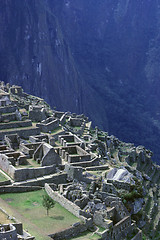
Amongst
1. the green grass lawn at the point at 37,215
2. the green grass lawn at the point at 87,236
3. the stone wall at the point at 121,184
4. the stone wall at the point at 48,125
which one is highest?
the stone wall at the point at 48,125

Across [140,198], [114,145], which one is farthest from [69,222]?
[114,145]

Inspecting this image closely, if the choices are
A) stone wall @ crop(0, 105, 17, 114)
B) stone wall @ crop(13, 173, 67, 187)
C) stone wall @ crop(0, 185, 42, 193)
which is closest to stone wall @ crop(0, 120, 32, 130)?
stone wall @ crop(0, 105, 17, 114)

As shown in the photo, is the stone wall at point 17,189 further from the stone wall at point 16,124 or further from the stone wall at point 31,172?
the stone wall at point 16,124

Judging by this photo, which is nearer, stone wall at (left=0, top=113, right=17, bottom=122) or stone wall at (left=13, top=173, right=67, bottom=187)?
stone wall at (left=13, top=173, right=67, bottom=187)

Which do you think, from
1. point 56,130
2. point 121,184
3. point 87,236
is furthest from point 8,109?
point 87,236

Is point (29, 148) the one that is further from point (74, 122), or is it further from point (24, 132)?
point (74, 122)

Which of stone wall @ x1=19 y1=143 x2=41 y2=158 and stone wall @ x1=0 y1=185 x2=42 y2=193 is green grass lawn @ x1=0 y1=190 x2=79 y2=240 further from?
stone wall @ x1=19 y1=143 x2=41 y2=158

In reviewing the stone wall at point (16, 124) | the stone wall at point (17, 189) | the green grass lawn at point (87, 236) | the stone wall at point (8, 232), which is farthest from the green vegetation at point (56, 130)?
the stone wall at point (8, 232)

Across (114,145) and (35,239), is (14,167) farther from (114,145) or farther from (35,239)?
(114,145)
